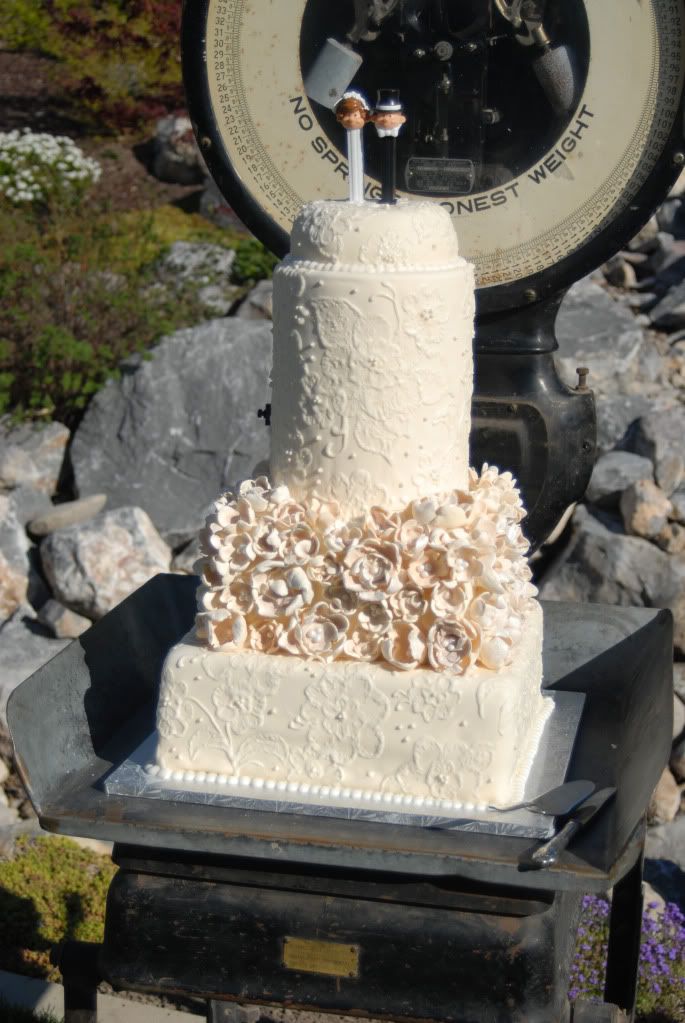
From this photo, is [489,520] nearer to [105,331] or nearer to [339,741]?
[339,741]

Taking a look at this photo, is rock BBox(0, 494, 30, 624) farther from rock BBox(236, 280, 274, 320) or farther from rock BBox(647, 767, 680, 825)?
rock BBox(647, 767, 680, 825)

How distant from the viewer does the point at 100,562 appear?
344 cm

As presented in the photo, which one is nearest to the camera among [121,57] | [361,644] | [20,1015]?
[361,644]

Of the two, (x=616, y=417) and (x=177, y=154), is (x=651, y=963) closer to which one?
(x=616, y=417)

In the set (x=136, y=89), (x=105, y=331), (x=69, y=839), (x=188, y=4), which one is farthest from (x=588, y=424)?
(x=136, y=89)

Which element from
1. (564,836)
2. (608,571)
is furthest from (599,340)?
(564,836)

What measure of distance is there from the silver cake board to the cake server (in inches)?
1.4

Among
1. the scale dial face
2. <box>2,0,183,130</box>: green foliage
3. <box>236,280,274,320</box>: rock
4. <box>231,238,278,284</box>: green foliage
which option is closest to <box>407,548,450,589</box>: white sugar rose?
the scale dial face

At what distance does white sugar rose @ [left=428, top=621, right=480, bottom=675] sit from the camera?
160 cm

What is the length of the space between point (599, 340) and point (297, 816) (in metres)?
2.77

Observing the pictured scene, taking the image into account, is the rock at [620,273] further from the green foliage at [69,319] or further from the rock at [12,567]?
the rock at [12,567]

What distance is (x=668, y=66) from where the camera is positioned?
196 centimetres

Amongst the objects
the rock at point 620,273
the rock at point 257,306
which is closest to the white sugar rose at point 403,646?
the rock at point 257,306

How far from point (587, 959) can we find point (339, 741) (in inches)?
53.0
